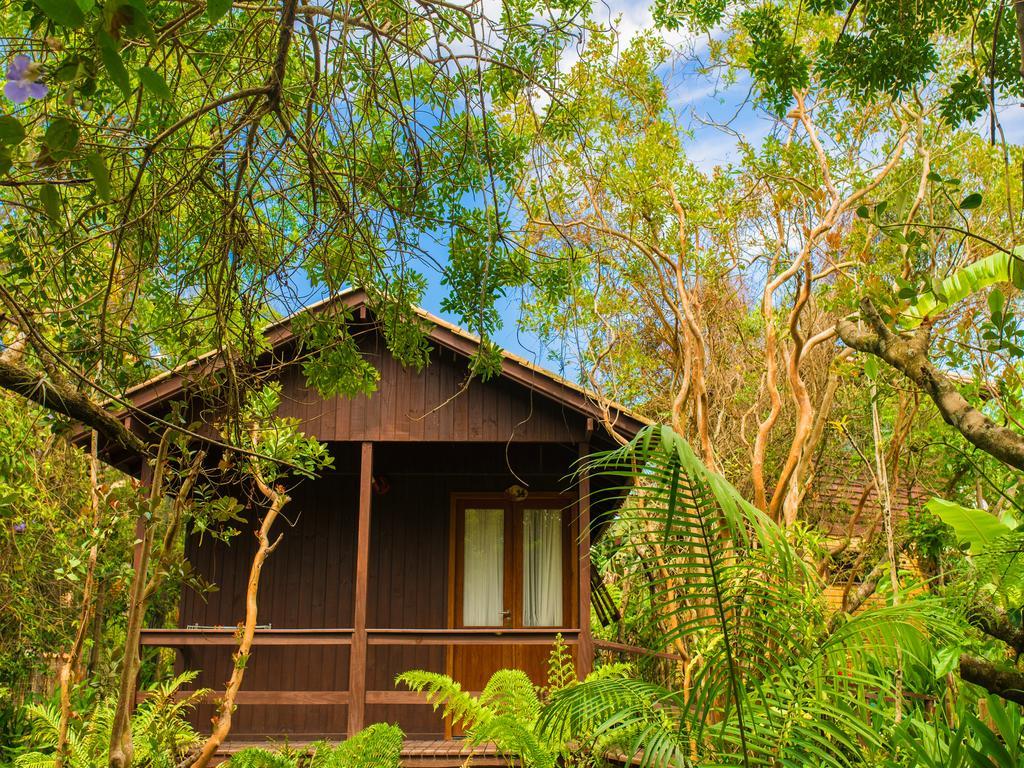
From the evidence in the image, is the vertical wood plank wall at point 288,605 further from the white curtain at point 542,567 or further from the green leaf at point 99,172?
the green leaf at point 99,172

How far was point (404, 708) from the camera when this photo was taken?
1023 cm

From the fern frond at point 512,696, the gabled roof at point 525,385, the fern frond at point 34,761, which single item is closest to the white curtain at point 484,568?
the gabled roof at point 525,385

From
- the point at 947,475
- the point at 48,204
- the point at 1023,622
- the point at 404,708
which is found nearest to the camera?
the point at 48,204

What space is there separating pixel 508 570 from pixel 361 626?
8.07ft

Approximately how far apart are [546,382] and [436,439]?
1.34 metres

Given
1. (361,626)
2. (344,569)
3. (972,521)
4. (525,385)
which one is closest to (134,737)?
(361,626)

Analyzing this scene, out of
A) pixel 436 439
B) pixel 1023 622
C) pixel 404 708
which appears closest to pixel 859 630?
pixel 1023 622

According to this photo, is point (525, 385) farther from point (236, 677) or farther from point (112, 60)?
point (112, 60)

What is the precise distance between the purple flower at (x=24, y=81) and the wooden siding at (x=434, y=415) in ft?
25.3

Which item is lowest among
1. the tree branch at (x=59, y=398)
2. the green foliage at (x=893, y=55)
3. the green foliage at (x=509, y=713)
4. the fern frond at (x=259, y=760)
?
the fern frond at (x=259, y=760)

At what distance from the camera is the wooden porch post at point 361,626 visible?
845 centimetres

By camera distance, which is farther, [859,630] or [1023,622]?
[1023,622]

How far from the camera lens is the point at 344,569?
10727 millimetres

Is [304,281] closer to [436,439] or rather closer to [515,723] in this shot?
[515,723]
